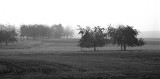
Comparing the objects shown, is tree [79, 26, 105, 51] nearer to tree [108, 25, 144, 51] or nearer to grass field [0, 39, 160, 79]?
tree [108, 25, 144, 51]

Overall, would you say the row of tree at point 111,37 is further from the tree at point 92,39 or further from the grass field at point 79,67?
the grass field at point 79,67

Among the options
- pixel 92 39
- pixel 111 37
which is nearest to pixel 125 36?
pixel 111 37

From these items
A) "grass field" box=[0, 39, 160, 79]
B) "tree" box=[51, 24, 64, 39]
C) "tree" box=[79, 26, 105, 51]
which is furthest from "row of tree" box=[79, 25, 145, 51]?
"tree" box=[51, 24, 64, 39]

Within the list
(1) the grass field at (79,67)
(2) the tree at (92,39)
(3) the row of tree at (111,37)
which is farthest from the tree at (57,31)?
(1) the grass field at (79,67)

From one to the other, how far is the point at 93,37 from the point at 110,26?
29.6 feet

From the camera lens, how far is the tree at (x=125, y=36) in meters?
66.8

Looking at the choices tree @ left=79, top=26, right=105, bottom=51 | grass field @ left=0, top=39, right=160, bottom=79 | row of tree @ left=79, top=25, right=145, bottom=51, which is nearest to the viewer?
grass field @ left=0, top=39, right=160, bottom=79

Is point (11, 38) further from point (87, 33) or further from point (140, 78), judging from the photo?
point (140, 78)

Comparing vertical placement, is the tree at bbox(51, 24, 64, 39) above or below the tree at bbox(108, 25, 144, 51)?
above

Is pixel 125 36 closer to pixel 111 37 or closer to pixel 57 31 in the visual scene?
pixel 111 37

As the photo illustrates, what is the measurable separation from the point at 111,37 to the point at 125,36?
5289 millimetres

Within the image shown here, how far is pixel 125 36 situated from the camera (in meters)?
67.7

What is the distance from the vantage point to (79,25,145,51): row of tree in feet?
221

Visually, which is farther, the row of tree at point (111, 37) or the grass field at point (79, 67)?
the row of tree at point (111, 37)
